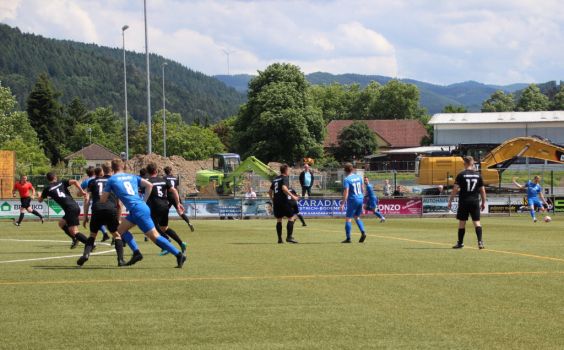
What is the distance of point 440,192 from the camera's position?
174ft

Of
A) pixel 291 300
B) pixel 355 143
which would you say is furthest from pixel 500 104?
pixel 291 300

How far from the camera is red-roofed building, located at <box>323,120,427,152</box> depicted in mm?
137500

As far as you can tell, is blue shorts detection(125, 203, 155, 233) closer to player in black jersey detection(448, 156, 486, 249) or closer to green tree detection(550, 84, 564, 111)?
player in black jersey detection(448, 156, 486, 249)

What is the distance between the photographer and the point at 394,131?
5522 inches

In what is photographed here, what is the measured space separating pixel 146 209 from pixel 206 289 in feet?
10.2

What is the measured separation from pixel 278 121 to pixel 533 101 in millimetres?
80548

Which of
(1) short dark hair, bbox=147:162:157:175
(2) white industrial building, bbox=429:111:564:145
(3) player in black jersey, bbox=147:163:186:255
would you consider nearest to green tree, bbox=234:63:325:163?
(2) white industrial building, bbox=429:111:564:145

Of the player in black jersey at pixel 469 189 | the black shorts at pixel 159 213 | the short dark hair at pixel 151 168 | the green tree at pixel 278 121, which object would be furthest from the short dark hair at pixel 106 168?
the green tree at pixel 278 121

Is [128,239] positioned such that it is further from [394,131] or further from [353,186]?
[394,131]

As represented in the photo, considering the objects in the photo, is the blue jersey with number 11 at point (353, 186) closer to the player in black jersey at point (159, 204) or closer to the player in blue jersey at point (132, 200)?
the player in black jersey at point (159, 204)

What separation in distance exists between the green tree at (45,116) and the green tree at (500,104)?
79.4 m

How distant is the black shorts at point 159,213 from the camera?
1914cm

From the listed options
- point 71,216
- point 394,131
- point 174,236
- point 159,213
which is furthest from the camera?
point 394,131

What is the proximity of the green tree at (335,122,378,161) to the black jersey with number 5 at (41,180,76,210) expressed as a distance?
97.1 m
